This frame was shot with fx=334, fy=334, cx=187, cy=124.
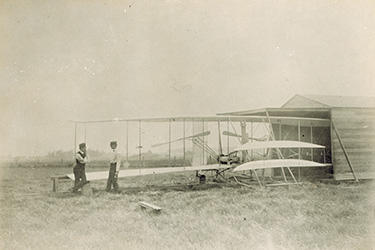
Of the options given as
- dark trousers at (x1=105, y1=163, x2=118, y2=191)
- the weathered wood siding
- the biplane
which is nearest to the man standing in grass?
dark trousers at (x1=105, y1=163, x2=118, y2=191)

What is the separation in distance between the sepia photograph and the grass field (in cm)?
2

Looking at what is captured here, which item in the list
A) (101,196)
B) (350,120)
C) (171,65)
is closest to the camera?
(171,65)

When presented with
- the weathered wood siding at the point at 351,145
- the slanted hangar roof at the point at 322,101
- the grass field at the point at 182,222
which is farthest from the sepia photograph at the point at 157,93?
the slanted hangar roof at the point at 322,101

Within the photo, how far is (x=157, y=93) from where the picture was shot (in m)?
5.65

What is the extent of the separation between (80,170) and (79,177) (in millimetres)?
136

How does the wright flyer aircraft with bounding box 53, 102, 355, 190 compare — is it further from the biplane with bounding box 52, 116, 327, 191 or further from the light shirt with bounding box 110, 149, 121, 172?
the light shirt with bounding box 110, 149, 121, 172

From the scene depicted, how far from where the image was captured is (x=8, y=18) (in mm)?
4570

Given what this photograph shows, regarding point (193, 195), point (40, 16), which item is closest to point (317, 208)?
point (193, 195)

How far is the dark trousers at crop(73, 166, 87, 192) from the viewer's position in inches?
234

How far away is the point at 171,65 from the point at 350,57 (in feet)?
9.81

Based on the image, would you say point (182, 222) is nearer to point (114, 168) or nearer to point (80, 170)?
point (114, 168)

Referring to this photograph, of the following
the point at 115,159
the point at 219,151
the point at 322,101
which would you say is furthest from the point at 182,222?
the point at 322,101

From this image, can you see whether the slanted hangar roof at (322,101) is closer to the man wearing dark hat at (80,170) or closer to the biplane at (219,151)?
the biplane at (219,151)

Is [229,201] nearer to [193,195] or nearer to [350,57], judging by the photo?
[193,195]
